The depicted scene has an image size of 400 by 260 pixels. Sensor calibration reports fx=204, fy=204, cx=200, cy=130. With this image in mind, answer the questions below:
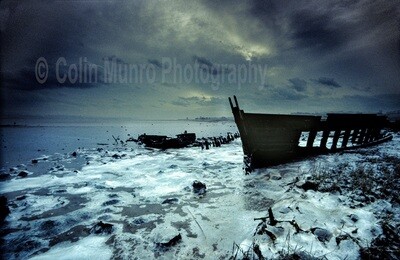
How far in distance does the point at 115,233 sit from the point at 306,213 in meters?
4.06

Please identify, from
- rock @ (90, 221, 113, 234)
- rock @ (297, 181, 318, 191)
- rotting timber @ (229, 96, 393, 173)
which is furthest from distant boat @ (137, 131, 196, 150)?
rock @ (297, 181, 318, 191)

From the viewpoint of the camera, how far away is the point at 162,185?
25.8 feet

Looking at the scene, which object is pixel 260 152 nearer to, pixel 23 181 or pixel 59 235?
pixel 59 235

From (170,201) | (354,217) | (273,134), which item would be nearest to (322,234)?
(354,217)

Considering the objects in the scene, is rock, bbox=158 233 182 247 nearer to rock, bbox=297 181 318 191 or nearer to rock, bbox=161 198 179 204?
rock, bbox=161 198 179 204

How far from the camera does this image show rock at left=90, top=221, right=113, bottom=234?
14.8ft

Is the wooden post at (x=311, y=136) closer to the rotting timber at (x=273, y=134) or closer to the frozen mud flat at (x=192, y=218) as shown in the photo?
the rotting timber at (x=273, y=134)

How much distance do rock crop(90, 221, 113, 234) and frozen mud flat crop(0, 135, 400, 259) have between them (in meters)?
0.02

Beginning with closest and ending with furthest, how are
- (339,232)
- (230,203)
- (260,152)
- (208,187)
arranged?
(339,232), (230,203), (208,187), (260,152)

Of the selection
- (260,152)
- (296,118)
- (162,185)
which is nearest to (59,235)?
(162,185)

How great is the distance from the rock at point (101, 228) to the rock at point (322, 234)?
4.12 metres

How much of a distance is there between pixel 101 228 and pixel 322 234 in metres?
4.47

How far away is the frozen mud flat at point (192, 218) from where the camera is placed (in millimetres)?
3520

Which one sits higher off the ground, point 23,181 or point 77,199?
point 77,199
